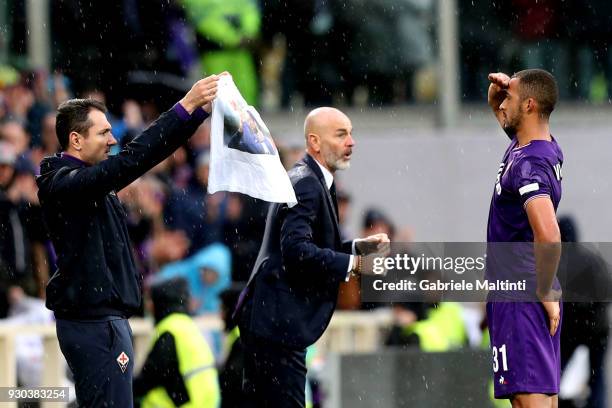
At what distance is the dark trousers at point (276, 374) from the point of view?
25.8 ft

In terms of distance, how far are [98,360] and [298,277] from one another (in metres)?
1.33

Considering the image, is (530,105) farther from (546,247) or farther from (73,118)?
(73,118)

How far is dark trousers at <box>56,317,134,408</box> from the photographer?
278 inches

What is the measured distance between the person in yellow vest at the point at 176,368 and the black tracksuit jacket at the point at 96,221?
195cm

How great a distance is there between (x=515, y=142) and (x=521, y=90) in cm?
28

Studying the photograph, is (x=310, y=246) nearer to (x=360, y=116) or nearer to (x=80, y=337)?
(x=80, y=337)

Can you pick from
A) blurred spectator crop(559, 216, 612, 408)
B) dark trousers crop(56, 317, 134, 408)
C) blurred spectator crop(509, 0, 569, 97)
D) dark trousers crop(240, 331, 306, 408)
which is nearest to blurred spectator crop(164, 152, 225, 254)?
blurred spectator crop(559, 216, 612, 408)

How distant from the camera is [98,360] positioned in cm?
707

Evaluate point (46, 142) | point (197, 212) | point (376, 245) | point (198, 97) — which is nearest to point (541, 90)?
point (376, 245)

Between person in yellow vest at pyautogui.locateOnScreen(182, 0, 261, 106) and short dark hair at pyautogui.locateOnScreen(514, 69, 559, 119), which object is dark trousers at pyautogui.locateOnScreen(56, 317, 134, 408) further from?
person in yellow vest at pyautogui.locateOnScreen(182, 0, 261, 106)

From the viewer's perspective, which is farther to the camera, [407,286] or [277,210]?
[407,286]

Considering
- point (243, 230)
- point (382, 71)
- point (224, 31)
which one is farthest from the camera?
point (382, 71)

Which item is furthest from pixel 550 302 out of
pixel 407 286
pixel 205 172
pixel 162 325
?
pixel 205 172

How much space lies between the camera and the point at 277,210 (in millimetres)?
8039
